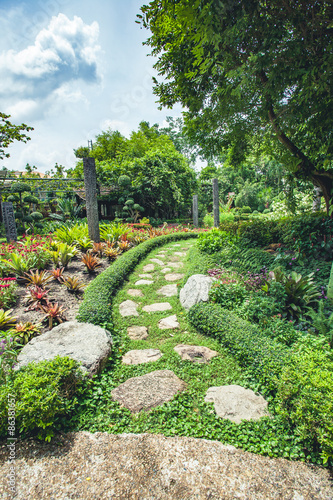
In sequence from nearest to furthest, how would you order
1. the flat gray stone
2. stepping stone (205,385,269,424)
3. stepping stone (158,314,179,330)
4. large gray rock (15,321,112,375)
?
stepping stone (205,385,269,424) < large gray rock (15,321,112,375) < the flat gray stone < stepping stone (158,314,179,330)

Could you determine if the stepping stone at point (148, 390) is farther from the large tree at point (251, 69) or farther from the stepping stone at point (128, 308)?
the large tree at point (251, 69)

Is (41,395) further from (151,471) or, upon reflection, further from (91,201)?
(91,201)

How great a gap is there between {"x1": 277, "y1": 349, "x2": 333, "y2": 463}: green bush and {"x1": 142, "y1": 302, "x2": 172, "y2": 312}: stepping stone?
7.43ft

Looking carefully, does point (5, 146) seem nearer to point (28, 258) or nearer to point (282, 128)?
point (28, 258)

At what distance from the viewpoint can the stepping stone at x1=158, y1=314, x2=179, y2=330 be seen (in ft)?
11.6

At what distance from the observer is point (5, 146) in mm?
11570

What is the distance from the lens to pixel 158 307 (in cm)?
416

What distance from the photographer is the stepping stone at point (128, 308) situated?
393cm

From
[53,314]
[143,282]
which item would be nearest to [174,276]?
[143,282]

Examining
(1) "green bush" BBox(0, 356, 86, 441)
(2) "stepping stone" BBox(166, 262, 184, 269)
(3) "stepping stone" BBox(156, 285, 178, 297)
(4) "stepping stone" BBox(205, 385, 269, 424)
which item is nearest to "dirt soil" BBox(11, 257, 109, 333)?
(1) "green bush" BBox(0, 356, 86, 441)

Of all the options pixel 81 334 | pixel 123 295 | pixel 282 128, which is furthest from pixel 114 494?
pixel 282 128

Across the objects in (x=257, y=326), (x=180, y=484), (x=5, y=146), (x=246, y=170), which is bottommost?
(x=180, y=484)

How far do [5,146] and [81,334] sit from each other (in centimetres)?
1246

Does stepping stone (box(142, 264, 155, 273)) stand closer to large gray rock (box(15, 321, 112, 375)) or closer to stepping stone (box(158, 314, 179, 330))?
stepping stone (box(158, 314, 179, 330))
